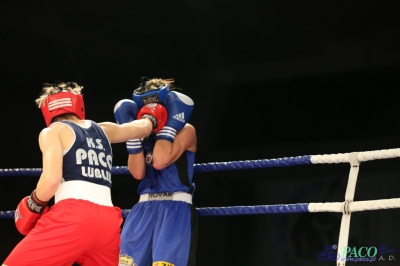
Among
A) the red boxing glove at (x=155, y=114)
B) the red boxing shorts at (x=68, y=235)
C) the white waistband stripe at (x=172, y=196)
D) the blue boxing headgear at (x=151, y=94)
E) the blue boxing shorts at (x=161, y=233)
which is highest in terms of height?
the blue boxing headgear at (x=151, y=94)

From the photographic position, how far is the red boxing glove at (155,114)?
122 inches

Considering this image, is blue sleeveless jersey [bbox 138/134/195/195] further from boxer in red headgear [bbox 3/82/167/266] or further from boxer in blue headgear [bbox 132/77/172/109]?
boxer in red headgear [bbox 3/82/167/266]

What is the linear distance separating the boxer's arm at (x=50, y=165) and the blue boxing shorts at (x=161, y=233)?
778 mm

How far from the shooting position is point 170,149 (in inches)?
124

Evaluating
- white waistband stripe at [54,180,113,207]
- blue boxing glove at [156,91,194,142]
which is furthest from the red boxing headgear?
blue boxing glove at [156,91,194,142]

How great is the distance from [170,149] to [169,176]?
15cm

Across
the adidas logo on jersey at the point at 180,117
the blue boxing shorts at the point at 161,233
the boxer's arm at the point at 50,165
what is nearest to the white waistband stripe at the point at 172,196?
the blue boxing shorts at the point at 161,233

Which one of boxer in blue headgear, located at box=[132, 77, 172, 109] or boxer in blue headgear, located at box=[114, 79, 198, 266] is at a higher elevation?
boxer in blue headgear, located at box=[132, 77, 172, 109]

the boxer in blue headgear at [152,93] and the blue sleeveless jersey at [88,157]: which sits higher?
the boxer in blue headgear at [152,93]

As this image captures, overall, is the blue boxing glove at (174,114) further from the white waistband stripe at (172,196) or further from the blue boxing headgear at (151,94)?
the white waistband stripe at (172,196)

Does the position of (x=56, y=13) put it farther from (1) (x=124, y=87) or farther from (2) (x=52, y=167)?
(2) (x=52, y=167)

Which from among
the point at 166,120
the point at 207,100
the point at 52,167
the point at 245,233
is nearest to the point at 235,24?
the point at 207,100

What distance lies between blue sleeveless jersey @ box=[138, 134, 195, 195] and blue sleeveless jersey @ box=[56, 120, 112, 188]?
26.2 inches

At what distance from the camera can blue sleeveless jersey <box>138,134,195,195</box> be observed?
317 centimetres
